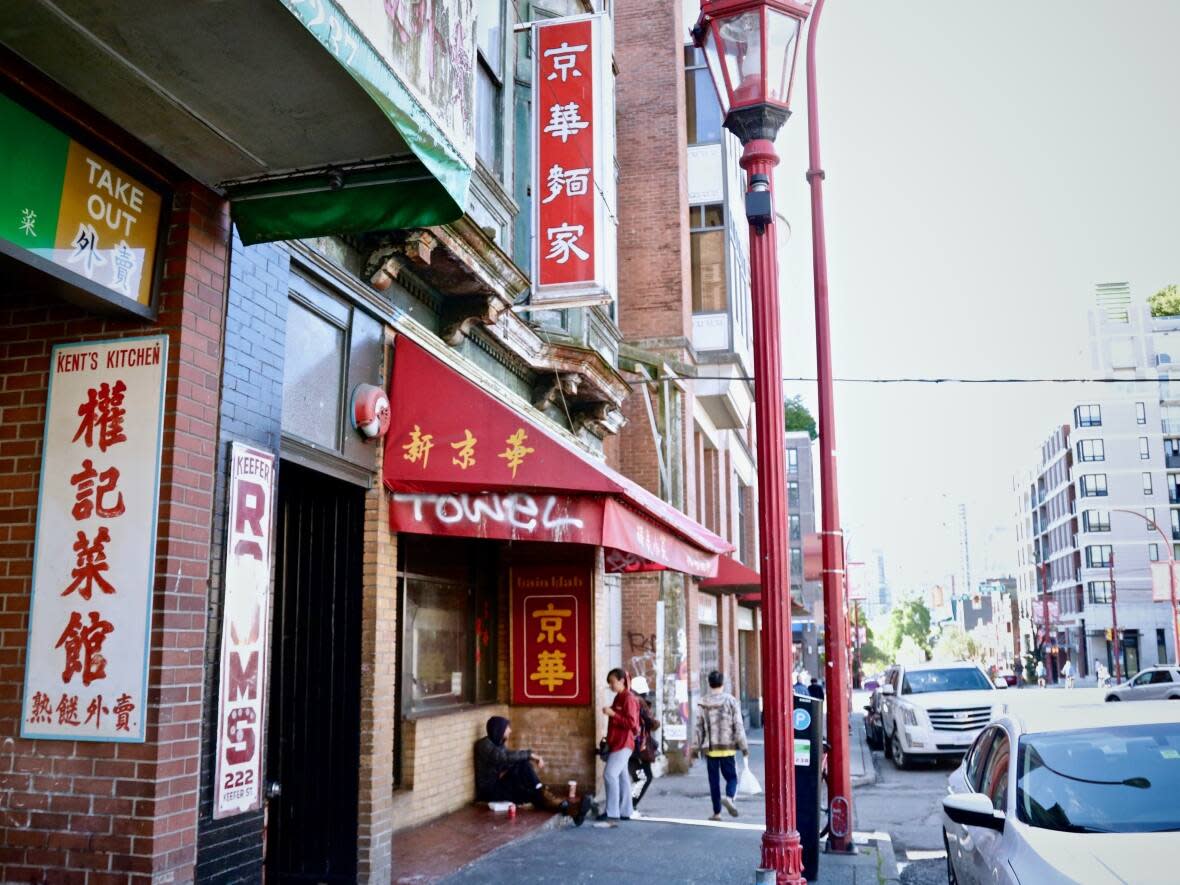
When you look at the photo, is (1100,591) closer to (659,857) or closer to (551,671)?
(551,671)

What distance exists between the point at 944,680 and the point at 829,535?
35.5 feet

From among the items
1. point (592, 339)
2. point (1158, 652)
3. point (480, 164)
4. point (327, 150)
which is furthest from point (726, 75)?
point (1158, 652)

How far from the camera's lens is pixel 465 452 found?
8.30 m

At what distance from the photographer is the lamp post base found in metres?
6.04

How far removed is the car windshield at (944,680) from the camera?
65.7 feet

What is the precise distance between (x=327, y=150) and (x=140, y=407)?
158cm

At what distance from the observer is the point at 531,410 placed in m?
12.6

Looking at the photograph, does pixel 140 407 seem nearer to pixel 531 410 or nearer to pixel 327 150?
pixel 327 150

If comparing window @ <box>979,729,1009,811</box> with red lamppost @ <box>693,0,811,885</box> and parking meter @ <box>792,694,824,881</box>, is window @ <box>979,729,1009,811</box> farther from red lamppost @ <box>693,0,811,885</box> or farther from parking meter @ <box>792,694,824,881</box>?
parking meter @ <box>792,694,824,881</box>

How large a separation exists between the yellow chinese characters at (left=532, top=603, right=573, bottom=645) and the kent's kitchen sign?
26.5 ft

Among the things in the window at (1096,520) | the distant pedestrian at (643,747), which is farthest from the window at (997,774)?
the window at (1096,520)

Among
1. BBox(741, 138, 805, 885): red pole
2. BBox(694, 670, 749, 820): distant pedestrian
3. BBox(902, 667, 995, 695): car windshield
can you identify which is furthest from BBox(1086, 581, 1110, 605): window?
BBox(741, 138, 805, 885): red pole

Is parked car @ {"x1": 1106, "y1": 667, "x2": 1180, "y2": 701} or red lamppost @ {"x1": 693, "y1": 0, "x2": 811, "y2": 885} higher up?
red lamppost @ {"x1": 693, "y1": 0, "x2": 811, "y2": 885}

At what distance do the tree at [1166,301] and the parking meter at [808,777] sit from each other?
97394 mm
